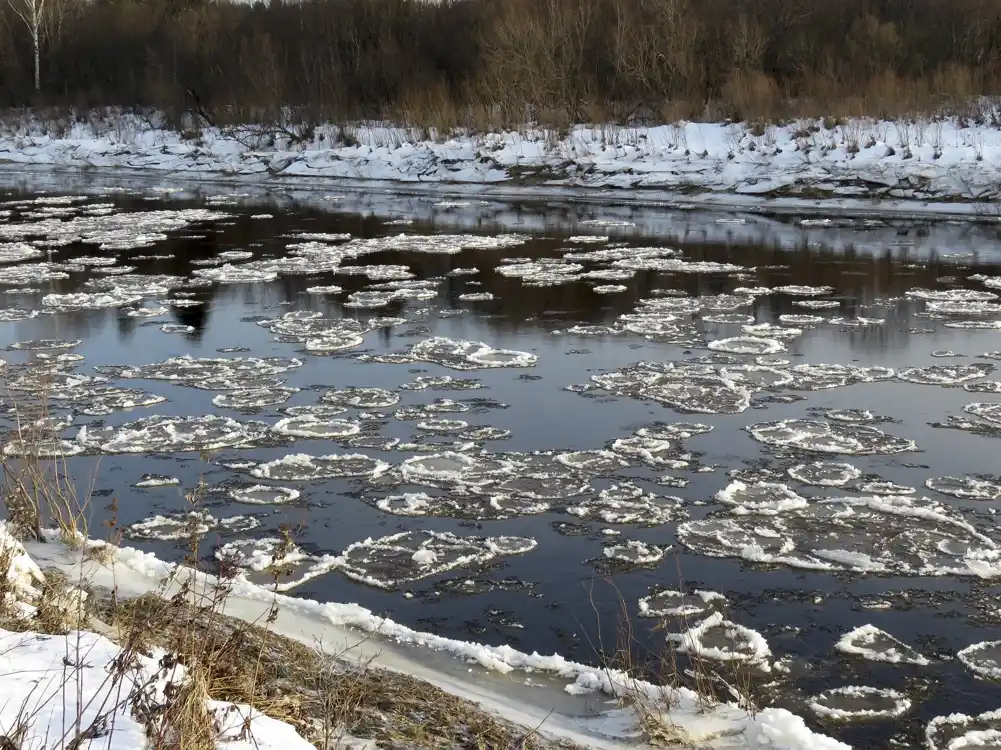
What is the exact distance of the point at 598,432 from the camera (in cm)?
734

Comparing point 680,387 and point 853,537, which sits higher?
point 680,387

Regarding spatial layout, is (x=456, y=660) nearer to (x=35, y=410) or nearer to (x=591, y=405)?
(x=591, y=405)

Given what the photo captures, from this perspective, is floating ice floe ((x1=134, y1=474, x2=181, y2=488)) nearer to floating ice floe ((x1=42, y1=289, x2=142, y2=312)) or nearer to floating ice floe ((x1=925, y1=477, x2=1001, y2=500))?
floating ice floe ((x1=925, y1=477, x2=1001, y2=500))

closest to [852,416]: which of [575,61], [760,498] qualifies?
[760,498]

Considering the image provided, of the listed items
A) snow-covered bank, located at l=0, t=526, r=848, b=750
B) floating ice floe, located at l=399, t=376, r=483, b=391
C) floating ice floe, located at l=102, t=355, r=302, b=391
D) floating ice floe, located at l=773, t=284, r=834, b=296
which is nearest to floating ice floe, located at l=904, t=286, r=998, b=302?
floating ice floe, located at l=773, t=284, r=834, b=296

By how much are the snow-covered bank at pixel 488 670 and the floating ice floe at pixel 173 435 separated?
6.43ft

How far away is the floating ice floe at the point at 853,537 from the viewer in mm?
5391

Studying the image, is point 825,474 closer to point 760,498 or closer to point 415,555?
point 760,498

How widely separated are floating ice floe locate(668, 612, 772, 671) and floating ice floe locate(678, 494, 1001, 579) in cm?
77

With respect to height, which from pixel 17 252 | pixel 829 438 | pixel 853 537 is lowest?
pixel 853 537

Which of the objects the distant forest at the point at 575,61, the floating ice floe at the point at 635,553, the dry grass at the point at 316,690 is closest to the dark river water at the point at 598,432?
the floating ice floe at the point at 635,553

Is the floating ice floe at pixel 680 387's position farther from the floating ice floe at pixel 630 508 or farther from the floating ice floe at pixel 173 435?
the floating ice floe at pixel 173 435

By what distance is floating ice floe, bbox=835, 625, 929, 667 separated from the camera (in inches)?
177

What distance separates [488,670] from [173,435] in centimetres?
368
